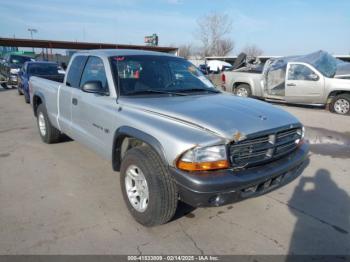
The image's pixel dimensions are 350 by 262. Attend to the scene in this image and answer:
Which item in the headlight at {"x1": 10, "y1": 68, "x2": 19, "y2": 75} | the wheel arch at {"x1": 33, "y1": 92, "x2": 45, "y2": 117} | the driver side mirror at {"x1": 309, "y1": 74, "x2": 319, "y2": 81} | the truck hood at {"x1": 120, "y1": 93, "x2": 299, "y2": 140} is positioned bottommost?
the wheel arch at {"x1": 33, "y1": 92, "x2": 45, "y2": 117}

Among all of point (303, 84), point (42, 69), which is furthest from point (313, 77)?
point (42, 69)

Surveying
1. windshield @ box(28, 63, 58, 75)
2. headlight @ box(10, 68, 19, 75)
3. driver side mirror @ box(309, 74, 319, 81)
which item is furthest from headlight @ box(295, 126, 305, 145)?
headlight @ box(10, 68, 19, 75)

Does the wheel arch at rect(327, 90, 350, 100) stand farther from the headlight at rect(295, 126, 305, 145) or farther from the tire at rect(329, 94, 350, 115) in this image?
the headlight at rect(295, 126, 305, 145)

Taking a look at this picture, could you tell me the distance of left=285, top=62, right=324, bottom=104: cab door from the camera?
9.88m

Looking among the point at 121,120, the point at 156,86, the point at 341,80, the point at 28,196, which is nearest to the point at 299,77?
the point at 341,80

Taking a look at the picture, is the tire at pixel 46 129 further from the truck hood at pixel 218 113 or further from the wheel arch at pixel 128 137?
the truck hood at pixel 218 113

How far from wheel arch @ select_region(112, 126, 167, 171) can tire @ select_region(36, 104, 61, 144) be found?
269cm

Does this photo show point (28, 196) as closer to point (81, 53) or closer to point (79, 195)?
point (79, 195)

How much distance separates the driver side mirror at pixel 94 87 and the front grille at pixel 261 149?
1.82 meters

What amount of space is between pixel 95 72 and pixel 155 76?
87 centimetres

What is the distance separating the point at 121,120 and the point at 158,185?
0.93 m

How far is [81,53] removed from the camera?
4.53 metres

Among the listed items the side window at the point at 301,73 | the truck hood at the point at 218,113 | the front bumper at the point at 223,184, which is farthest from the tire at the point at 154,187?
the side window at the point at 301,73

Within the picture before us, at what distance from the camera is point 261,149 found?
109 inches
